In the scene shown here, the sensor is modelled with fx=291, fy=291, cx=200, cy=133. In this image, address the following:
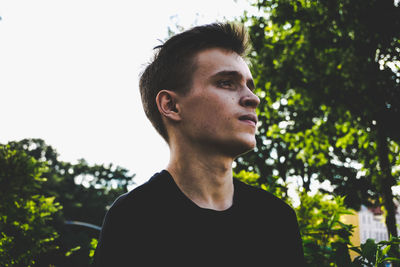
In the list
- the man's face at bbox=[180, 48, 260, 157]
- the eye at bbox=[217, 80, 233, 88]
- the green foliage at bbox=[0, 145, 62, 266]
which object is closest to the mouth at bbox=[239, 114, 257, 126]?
the man's face at bbox=[180, 48, 260, 157]

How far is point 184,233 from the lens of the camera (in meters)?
1.37

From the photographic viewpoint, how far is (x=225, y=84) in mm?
1592

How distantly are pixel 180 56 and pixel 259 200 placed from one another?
38.0 inches

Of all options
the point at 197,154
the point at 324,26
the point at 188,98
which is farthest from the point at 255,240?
the point at 324,26

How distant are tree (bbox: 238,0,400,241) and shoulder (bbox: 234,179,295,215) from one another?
501 centimetres

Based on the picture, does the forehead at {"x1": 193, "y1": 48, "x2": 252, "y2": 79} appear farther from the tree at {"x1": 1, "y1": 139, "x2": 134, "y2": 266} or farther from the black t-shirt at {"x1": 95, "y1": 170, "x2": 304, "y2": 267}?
the tree at {"x1": 1, "y1": 139, "x2": 134, "y2": 266}

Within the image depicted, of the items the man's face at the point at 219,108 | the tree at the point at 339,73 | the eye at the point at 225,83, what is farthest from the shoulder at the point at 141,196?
the tree at the point at 339,73

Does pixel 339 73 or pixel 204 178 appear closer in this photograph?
pixel 204 178

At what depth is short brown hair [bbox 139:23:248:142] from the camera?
168 cm

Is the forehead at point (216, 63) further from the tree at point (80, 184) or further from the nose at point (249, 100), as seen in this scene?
the tree at point (80, 184)

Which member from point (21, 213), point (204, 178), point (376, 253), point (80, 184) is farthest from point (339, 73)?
point (80, 184)

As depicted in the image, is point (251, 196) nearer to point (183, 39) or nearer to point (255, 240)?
point (255, 240)

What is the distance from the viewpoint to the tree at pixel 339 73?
7820 millimetres

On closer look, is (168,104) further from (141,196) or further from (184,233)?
(184,233)
